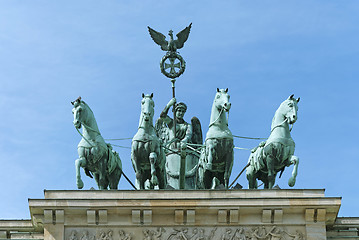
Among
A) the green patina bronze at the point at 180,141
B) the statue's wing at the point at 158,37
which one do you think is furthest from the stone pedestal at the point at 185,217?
the statue's wing at the point at 158,37

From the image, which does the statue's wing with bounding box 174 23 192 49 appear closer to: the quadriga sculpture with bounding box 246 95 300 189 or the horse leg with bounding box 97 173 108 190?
the quadriga sculpture with bounding box 246 95 300 189

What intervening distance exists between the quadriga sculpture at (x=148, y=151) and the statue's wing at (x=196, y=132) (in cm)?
461

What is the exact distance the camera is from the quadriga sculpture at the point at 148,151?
130 ft

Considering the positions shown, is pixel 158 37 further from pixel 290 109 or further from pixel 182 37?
pixel 290 109

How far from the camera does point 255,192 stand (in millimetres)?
38656

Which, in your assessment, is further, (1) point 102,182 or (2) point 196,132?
(2) point 196,132

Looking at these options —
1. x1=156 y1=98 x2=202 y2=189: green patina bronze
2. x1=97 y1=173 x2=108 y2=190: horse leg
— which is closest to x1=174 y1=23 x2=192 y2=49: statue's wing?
x1=156 y1=98 x2=202 y2=189: green patina bronze

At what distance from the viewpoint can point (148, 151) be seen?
39938mm

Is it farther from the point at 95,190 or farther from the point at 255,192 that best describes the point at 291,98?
the point at 95,190

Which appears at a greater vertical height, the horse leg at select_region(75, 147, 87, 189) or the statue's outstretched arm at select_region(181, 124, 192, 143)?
the statue's outstretched arm at select_region(181, 124, 192, 143)

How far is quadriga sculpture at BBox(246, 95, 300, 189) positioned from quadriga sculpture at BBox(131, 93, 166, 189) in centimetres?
257

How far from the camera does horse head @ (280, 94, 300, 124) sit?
39.9m

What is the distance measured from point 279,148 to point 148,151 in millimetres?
3347

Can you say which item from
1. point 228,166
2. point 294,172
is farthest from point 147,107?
point 294,172
